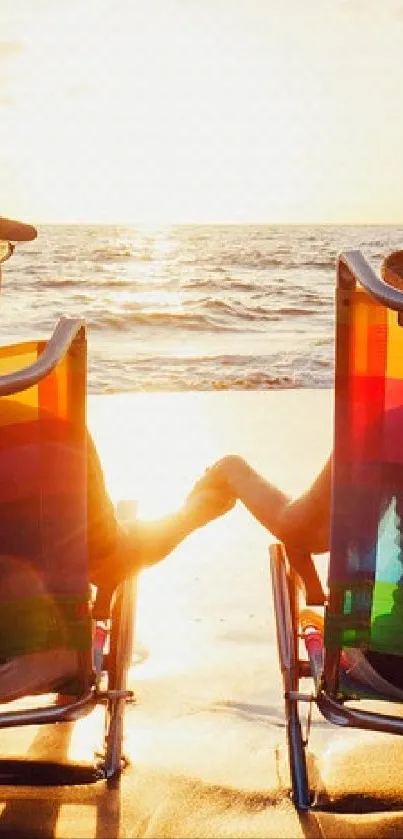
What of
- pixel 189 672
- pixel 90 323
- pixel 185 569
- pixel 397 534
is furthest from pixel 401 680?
pixel 90 323

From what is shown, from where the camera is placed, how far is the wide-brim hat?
8.50 ft

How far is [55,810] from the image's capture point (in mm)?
2697

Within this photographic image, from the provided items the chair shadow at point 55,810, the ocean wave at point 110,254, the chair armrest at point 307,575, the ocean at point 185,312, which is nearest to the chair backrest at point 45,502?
the chair shadow at point 55,810

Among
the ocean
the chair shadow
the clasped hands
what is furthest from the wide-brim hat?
the ocean

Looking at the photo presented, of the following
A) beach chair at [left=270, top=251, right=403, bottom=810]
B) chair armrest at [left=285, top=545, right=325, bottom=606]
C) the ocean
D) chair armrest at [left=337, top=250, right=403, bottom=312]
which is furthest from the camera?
the ocean

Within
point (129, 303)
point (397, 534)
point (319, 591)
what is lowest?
point (129, 303)

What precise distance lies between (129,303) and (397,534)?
20.6 meters

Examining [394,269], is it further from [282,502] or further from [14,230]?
[14,230]

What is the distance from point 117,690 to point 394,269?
4.32ft

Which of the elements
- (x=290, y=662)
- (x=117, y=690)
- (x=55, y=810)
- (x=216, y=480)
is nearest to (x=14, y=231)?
(x=216, y=480)

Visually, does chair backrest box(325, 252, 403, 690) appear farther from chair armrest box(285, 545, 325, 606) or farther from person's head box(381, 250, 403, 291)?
chair armrest box(285, 545, 325, 606)

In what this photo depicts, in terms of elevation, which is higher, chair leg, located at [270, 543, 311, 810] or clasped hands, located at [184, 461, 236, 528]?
clasped hands, located at [184, 461, 236, 528]

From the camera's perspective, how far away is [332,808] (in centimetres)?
274

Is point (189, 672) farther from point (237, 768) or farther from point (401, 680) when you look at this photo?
point (401, 680)
